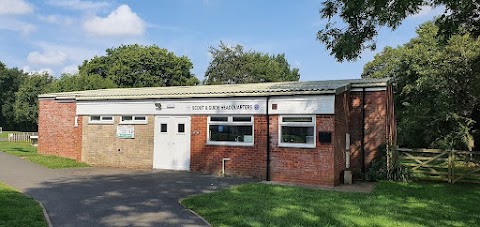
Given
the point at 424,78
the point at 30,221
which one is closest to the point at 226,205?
the point at 30,221

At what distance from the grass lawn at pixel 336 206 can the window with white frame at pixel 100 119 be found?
8.67 m

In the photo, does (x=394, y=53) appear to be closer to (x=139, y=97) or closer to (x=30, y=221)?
(x=139, y=97)

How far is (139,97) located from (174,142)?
8.27 ft

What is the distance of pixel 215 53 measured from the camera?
2126 inches

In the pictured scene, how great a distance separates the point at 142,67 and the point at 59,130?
115 feet

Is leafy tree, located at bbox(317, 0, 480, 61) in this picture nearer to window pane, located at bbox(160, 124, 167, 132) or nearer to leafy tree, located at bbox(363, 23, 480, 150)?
window pane, located at bbox(160, 124, 167, 132)

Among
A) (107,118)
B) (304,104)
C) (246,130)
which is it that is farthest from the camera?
(107,118)

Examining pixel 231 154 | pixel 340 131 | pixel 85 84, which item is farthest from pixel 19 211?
pixel 85 84

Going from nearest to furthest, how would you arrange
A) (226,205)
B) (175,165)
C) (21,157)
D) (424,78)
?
1. (226,205)
2. (175,165)
3. (21,157)
4. (424,78)

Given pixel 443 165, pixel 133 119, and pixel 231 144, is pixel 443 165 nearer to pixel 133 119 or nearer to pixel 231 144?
pixel 231 144

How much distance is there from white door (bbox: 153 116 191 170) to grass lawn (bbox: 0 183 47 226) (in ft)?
22.5

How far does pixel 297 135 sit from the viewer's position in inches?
555

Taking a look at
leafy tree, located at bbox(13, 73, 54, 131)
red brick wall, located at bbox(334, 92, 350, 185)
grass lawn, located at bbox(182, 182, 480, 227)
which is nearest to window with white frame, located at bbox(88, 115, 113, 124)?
grass lawn, located at bbox(182, 182, 480, 227)

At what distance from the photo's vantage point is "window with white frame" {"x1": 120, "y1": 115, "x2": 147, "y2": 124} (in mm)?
17250
